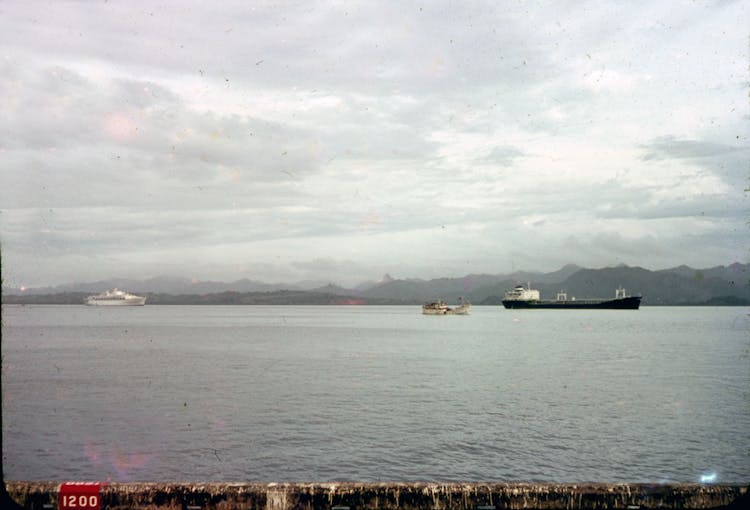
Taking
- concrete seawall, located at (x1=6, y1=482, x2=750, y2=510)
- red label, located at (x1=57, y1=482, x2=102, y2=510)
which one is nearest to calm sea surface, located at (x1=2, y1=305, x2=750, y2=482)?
concrete seawall, located at (x1=6, y1=482, x2=750, y2=510)

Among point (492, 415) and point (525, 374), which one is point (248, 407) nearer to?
point (492, 415)

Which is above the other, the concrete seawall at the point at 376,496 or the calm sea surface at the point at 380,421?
the concrete seawall at the point at 376,496

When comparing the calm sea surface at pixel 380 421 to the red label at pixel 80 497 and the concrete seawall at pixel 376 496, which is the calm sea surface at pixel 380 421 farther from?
the red label at pixel 80 497

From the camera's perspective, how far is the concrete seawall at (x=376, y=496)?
10133 millimetres

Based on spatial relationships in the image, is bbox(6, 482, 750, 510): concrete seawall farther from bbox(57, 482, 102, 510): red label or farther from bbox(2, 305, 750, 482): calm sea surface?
bbox(2, 305, 750, 482): calm sea surface

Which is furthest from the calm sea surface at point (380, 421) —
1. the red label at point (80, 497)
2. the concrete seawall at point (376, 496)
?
the red label at point (80, 497)

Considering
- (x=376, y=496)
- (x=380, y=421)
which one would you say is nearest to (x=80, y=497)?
(x=376, y=496)

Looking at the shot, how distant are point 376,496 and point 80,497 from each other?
16.6ft

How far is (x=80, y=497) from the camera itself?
962 cm

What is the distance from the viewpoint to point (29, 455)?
2597 cm

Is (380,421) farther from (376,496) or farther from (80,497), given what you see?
(80,497)

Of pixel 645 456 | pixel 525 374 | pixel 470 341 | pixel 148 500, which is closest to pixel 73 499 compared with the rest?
pixel 148 500

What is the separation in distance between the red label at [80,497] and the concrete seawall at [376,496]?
19.1 inches

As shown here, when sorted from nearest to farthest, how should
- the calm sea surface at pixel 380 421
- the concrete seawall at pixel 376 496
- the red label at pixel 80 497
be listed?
1. the red label at pixel 80 497
2. the concrete seawall at pixel 376 496
3. the calm sea surface at pixel 380 421
